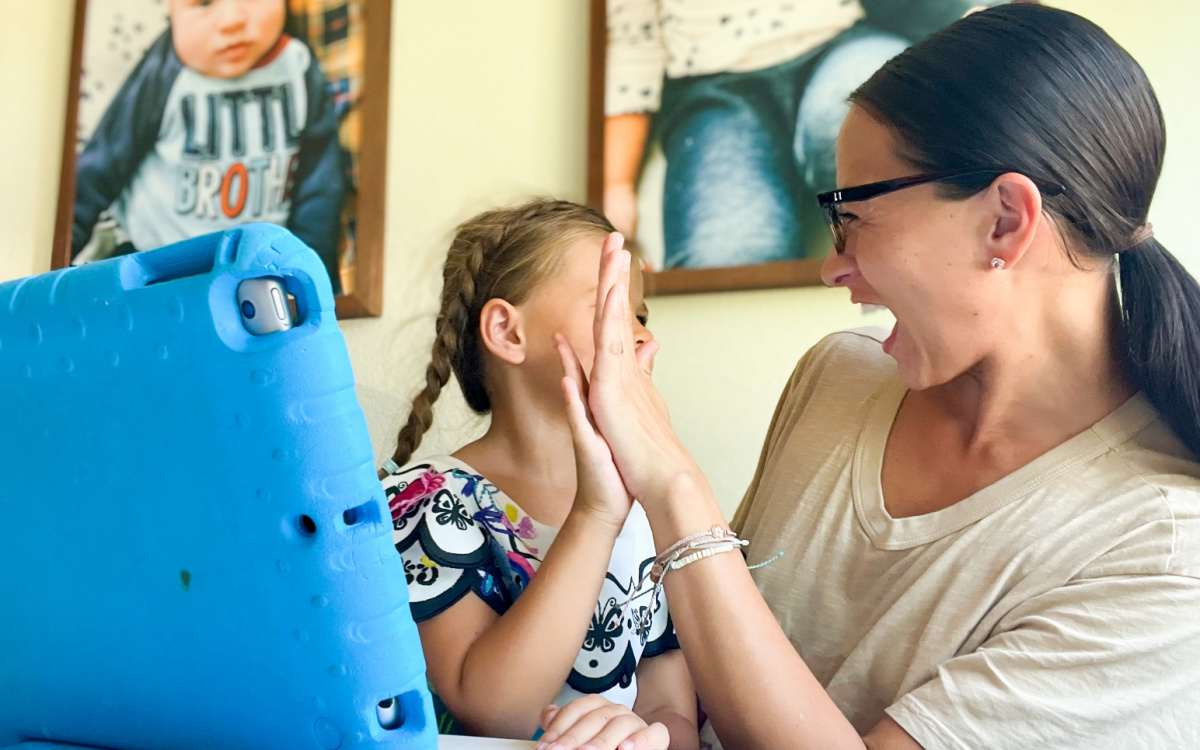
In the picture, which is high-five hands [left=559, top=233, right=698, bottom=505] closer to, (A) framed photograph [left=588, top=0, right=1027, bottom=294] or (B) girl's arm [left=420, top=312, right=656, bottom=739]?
(B) girl's arm [left=420, top=312, right=656, bottom=739]

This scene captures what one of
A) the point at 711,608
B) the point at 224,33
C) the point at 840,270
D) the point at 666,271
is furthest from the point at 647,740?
the point at 224,33

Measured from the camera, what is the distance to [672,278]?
5.21 feet

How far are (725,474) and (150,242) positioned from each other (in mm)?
1366

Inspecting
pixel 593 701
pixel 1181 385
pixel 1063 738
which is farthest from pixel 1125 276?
pixel 593 701

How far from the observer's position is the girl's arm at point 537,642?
0.90m

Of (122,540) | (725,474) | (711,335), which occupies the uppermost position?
(122,540)

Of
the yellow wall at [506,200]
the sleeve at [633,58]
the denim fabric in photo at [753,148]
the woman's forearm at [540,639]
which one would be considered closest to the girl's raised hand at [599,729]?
the woman's forearm at [540,639]

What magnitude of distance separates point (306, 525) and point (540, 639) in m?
0.53

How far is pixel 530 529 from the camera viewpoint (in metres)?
1.13

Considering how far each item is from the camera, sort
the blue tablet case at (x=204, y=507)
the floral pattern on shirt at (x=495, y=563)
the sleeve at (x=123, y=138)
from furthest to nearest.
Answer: the sleeve at (x=123, y=138), the floral pattern on shirt at (x=495, y=563), the blue tablet case at (x=204, y=507)

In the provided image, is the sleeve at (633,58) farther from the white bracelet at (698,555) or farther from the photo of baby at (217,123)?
the white bracelet at (698,555)

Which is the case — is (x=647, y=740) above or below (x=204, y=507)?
below

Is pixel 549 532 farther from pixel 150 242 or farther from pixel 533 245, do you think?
pixel 150 242

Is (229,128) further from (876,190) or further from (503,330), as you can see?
(876,190)
